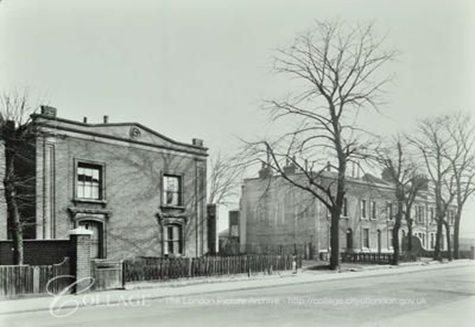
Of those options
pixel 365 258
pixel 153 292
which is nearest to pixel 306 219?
pixel 365 258

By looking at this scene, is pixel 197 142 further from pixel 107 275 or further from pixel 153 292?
pixel 153 292

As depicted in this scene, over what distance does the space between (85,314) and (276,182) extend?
41781 millimetres

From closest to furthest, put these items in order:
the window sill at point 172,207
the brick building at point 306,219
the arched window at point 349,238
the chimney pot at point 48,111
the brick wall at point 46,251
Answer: the brick wall at point 46,251 → the chimney pot at point 48,111 → the window sill at point 172,207 → the brick building at point 306,219 → the arched window at point 349,238

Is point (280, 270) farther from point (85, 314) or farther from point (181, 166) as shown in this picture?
point (85, 314)

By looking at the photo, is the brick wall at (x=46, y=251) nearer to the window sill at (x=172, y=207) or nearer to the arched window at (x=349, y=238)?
the window sill at (x=172, y=207)

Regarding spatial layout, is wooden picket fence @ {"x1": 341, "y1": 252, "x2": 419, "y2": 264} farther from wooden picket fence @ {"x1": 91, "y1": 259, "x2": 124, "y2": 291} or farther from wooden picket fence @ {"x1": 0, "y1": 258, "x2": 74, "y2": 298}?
wooden picket fence @ {"x1": 0, "y1": 258, "x2": 74, "y2": 298}

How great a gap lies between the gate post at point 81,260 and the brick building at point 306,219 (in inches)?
1194

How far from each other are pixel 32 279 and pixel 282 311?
27.8 ft

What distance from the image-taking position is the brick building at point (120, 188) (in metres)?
27.5

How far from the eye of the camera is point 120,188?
3144cm

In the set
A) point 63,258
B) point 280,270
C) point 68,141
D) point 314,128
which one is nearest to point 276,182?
point 314,128

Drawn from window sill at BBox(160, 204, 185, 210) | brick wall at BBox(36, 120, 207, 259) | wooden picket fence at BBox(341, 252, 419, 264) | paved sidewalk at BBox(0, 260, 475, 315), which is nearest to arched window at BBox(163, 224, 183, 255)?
brick wall at BBox(36, 120, 207, 259)

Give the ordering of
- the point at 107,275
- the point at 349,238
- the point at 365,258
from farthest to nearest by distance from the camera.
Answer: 1. the point at 349,238
2. the point at 365,258
3. the point at 107,275

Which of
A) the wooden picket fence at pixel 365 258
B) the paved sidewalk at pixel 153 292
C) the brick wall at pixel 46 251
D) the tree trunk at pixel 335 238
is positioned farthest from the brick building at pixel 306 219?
the brick wall at pixel 46 251
